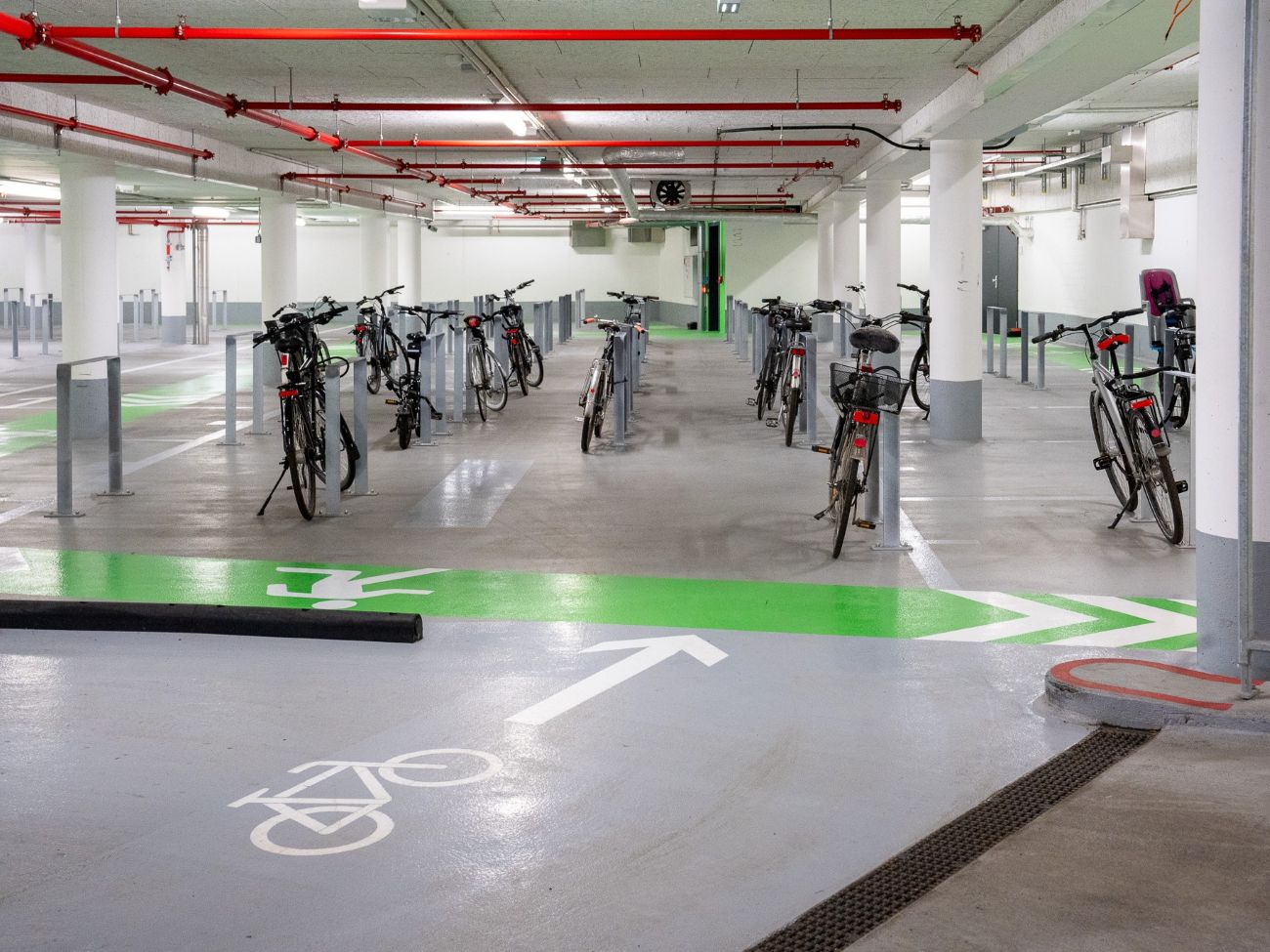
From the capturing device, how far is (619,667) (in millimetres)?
5059

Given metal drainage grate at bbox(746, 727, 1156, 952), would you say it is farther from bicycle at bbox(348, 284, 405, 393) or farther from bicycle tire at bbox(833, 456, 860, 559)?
bicycle at bbox(348, 284, 405, 393)

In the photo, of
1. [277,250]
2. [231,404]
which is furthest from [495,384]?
[277,250]

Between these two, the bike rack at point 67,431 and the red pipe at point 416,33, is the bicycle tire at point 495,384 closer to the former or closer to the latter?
the bike rack at point 67,431

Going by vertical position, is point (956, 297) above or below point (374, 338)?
above

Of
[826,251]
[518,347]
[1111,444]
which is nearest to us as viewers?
[1111,444]

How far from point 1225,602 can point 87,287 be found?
11.1 m

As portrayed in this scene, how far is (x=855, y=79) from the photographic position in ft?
37.1

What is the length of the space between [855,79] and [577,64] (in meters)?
2.37

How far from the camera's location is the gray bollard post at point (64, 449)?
792 cm

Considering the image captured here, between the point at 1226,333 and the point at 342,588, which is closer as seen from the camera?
the point at 1226,333

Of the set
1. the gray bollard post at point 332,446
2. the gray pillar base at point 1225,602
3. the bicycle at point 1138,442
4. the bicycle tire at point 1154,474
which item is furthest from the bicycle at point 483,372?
the gray pillar base at point 1225,602

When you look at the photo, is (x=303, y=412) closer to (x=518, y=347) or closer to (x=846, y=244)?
(x=518, y=347)

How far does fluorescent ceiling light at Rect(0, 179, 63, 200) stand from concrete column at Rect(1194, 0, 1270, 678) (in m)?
20.6

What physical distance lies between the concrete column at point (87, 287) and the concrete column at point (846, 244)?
47.3ft
